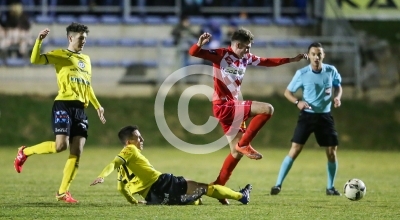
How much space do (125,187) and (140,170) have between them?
296mm

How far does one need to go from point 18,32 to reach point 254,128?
1453cm

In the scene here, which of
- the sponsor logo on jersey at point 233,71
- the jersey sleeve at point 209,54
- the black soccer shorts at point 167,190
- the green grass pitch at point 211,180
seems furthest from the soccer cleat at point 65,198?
the sponsor logo on jersey at point 233,71

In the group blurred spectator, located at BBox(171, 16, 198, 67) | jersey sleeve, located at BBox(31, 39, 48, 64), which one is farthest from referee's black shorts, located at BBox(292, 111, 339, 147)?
blurred spectator, located at BBox(171, 16, 198, 67)

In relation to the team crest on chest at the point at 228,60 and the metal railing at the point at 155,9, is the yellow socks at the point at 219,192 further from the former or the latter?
the metal railing at the point at 155,9

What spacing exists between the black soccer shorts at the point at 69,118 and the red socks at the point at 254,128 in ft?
7.08

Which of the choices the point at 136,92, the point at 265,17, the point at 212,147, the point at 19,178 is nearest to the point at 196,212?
the point at 19,178

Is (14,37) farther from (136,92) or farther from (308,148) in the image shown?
(308,148)

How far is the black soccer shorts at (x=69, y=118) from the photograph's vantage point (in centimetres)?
1045

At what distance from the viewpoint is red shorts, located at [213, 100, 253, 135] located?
10.7 meters

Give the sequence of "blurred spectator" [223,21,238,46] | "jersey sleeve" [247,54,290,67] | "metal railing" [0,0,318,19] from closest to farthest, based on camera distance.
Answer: "jersey sleeve" [247,54,290,67]
"blurred spectator" [223,21,238,46]
"metal railing" [0,0,318,19]

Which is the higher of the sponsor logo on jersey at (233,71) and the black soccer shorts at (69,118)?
the sponsor logo on jersey at (233,71)

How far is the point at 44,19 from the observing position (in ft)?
82.0

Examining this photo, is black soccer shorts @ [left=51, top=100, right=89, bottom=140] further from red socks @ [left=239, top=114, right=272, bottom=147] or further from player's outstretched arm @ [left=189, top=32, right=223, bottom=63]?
red socks @ [left=239, top=114, right=272, bottom=147]

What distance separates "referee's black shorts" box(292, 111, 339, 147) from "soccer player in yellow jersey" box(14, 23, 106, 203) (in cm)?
346
